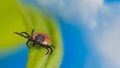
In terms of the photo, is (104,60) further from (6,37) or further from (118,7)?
(6,37)

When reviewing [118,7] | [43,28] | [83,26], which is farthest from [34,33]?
[118,7]

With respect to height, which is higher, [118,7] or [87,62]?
[118,7]

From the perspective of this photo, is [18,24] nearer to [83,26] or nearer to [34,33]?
[34,33]

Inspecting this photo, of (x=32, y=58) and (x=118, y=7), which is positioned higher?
(x=118, y=7)

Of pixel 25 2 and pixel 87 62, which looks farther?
pixel 25 2

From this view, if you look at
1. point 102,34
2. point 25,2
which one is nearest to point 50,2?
point 25,2

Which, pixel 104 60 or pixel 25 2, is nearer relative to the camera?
pixel 104 60
